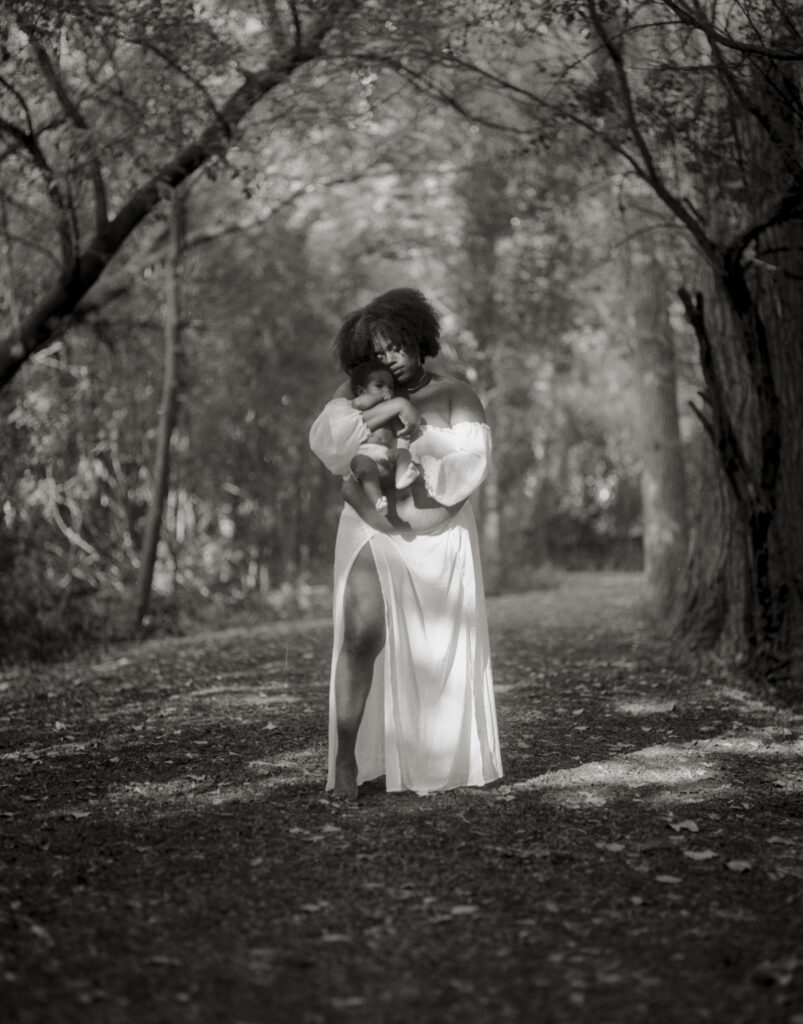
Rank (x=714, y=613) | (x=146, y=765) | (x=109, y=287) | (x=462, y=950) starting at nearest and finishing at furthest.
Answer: (x=462, y=950) → (x=146, y=765) → (x=714, y=613) → (x=109, y=287)

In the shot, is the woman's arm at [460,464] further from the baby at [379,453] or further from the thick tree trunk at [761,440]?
the thick tree trunk at [761,440]

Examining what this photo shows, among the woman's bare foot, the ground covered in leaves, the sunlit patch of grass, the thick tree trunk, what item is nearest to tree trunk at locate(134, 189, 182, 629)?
the ground covered in leaves

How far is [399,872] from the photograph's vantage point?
4.23m

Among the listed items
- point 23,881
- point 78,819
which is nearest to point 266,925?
point 23,881

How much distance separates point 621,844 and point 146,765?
241cm

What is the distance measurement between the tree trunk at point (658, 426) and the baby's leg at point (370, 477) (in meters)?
7.45

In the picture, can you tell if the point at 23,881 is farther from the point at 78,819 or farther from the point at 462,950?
the point at 462,950

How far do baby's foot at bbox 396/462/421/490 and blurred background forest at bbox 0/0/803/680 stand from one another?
2.71 metres

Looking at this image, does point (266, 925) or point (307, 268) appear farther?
point (307, 268)

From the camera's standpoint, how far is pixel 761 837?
4.79m

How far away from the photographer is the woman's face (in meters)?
5.01

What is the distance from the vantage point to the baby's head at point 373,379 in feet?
16.4

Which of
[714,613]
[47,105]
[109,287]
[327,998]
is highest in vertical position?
[47,105]

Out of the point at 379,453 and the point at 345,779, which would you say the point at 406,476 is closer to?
the point at 379,453
